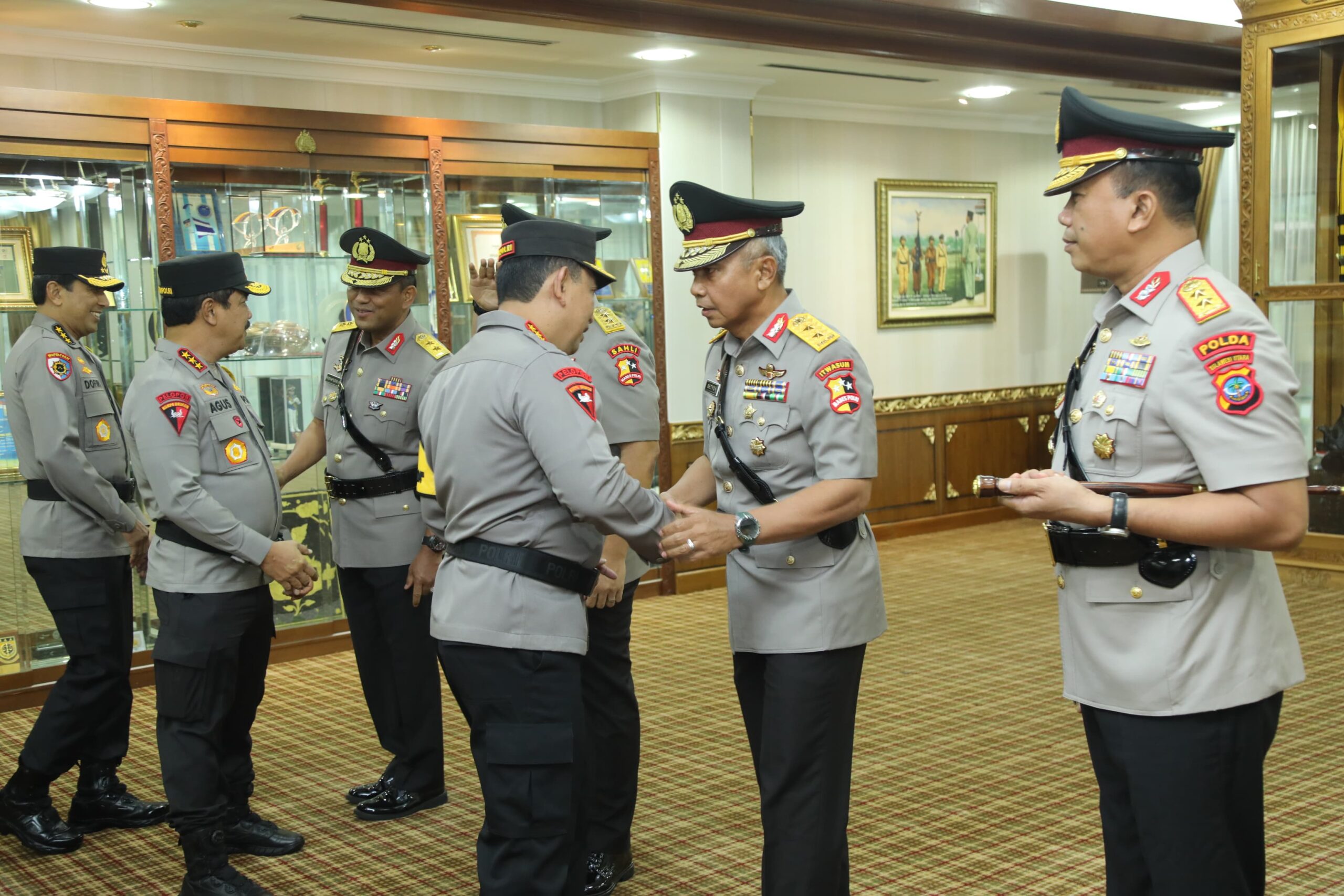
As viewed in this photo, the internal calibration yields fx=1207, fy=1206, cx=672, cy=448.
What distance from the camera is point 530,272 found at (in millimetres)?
2570

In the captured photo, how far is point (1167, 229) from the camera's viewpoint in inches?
80.7

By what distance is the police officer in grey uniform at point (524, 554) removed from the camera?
2408 mm

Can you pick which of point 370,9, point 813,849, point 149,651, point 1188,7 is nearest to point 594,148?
point 370,9

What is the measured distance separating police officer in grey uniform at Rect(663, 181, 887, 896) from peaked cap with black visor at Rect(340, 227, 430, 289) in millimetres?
1444

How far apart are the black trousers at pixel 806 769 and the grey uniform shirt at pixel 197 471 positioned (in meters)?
1.56

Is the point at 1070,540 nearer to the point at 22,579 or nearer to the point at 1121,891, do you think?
the point at 1121,891

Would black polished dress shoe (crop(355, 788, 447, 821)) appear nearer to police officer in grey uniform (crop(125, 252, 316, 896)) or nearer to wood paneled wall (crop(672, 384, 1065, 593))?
police officer in grey uniform (crop(125, 252, 316, 896))

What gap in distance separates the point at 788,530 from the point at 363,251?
1987 millimetres

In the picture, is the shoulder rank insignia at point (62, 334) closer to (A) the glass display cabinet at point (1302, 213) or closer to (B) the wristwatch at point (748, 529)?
(B) the wristwatch at point (748, 529)

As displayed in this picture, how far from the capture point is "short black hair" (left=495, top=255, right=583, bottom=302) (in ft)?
8.43

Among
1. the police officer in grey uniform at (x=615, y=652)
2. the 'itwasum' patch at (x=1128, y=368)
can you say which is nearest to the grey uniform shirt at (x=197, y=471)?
the police officer in grey uniform at (x=615, y=652)

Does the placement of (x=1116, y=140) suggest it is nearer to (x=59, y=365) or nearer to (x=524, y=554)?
(x=524, y=554)

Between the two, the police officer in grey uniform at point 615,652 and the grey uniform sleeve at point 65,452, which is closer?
the police officer in grey uniform at point 615,652

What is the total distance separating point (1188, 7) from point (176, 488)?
7.21m
